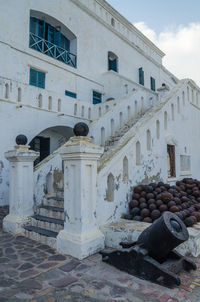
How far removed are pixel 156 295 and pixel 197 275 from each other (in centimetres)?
75

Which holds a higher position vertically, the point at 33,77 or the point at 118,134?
the point at 33,77

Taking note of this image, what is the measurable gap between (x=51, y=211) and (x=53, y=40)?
10471 mm

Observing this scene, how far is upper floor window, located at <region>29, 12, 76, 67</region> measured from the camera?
1077cm

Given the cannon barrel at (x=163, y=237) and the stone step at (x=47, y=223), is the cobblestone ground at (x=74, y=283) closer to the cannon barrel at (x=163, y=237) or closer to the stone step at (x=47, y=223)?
the cannon barrel at (x=163, y=237)

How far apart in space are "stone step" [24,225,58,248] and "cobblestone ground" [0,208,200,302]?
1.32 ft

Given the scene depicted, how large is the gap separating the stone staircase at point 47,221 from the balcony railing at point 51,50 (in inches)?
328

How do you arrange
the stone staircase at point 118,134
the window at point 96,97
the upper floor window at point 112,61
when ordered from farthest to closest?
the upper floor window at point 112,61, the window at point 96,97, the stone staircase at point 118,134

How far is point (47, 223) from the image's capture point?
14.1 ft

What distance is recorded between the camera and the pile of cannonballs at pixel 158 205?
3835 millimetres

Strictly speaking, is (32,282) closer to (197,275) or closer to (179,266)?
(179,266)

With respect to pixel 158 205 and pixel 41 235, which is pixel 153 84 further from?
pixel 41 235

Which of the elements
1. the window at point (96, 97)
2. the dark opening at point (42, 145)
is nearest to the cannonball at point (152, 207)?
the dark opening at point (42, 145)

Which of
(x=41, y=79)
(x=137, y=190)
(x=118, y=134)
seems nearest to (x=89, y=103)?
(x=41, y=79)

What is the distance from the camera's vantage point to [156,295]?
90.0 inches
